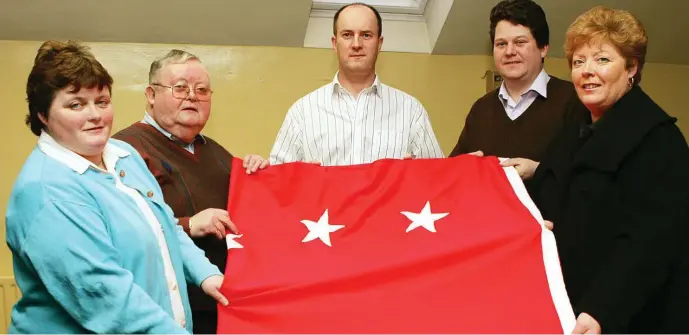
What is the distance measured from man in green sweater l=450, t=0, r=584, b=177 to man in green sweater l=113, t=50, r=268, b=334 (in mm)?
973

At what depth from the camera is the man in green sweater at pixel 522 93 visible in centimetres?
303

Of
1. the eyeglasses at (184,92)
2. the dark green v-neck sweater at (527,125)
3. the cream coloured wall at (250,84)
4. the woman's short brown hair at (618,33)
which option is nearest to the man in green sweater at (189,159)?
the eyeglasses at (184,92)

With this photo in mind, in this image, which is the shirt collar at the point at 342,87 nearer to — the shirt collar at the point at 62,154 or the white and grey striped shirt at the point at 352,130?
the white and grey striped shirt at the point at 352,130

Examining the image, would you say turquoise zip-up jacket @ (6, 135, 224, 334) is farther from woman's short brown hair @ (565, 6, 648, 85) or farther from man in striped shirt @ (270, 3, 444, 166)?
woman's short brown hair @ (565, 6, 648, 85)

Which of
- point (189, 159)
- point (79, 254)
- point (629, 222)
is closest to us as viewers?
point (79, 254)

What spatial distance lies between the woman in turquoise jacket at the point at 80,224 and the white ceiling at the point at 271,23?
1812 mm

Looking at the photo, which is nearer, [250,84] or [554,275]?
[554,275]

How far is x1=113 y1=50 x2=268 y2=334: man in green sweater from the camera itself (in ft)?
8.68

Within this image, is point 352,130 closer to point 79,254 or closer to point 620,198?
point 620,198

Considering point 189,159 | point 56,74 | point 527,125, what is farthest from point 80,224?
point 527,125

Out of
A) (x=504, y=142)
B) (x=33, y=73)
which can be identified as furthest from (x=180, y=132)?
(x=504, y=142)

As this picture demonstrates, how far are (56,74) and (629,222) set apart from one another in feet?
5.34

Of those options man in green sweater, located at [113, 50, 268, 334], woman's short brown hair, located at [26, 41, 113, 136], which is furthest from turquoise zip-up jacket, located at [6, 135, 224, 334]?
man in green sweater, located at [113, 50, 268, 334]

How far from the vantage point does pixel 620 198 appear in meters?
2.28
